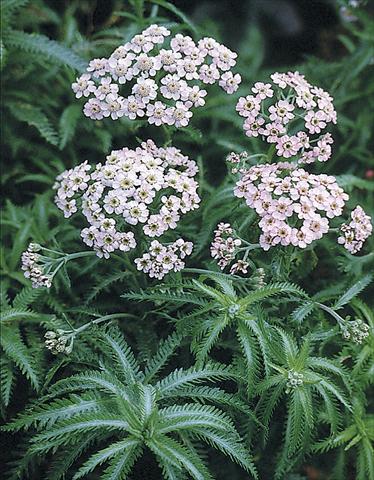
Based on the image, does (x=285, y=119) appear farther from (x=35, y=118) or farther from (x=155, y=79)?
(x=35, y=118)

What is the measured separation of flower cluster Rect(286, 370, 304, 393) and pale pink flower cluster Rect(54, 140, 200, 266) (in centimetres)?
84

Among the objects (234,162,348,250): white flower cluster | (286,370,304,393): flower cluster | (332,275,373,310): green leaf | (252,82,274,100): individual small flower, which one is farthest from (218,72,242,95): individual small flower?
(286,370,304,393): flower cluster

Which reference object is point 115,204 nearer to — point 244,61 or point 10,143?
point 10,143

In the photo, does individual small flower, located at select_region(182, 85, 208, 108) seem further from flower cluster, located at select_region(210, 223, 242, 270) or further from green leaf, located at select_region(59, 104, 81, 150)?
green leaf, located at select_region(59, 104, 81, 150)

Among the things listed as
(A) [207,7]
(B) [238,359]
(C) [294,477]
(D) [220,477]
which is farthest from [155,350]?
(A) [207,7]

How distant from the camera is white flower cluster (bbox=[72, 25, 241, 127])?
336 centimetres

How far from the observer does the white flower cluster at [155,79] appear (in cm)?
336

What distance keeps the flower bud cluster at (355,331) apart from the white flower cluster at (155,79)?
4.00 feet

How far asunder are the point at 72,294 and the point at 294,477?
1578mm

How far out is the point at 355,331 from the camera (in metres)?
3.15

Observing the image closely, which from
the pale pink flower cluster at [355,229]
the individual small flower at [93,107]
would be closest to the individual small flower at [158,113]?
the individual small flower at [93,107]

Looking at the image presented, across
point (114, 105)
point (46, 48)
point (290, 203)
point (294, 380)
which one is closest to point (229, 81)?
point (114, 105)

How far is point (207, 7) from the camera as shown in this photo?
6348mm

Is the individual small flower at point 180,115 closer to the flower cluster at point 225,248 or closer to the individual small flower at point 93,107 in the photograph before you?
the individual small flower at point 93,107
